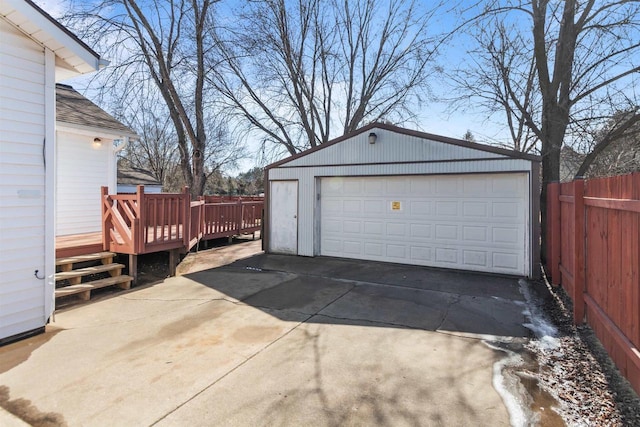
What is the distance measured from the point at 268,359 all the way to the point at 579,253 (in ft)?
11.8

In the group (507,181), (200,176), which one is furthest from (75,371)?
(200,176)

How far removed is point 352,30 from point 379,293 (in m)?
15.8

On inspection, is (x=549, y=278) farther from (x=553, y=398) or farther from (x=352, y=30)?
(x=352, y=30)

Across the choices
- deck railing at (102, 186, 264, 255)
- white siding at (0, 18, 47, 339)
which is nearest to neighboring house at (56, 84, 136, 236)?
deck railing at (102, 186, 264, 255)

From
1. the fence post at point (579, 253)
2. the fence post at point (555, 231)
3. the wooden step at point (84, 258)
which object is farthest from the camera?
the fence post at point (555, 231)

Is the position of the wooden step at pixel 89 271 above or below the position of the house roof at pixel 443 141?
below

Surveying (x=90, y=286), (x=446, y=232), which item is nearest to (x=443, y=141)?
(x=446, y=232)

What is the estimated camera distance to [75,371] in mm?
3006

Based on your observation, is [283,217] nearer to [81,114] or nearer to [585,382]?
[81,114]

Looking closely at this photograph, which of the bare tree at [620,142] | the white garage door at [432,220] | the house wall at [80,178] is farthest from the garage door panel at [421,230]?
the house wall at [80,178]

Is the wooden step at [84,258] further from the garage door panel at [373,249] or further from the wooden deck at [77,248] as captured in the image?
the garage door panel at [373,249]

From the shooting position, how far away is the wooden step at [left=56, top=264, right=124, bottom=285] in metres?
5.04

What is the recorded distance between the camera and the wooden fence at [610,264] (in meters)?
2.52

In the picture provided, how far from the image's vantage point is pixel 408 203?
757 cm
